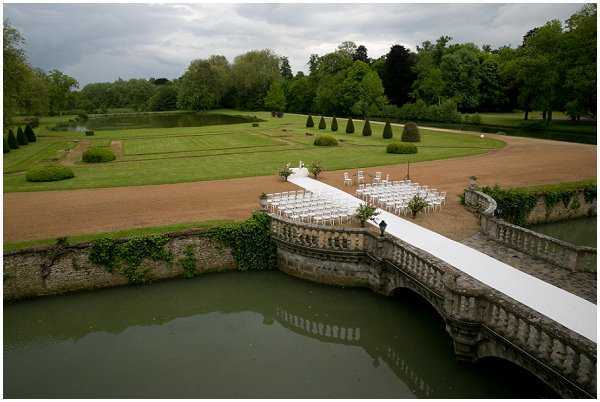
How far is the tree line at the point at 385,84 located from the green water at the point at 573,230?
3254 cm

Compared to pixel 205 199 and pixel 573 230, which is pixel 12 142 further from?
pixel 573 230

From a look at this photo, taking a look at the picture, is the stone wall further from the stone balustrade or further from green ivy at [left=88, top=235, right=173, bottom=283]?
the stone balustrade

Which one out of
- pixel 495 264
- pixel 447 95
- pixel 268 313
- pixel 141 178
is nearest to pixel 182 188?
pixel 141 178

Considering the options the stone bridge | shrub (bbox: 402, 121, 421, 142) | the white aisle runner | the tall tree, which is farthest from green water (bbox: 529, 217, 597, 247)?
the tall tree

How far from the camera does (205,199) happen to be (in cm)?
2156

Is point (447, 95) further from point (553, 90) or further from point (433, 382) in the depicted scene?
A: point (433, 382)

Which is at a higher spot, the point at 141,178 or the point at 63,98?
the point at 63,98

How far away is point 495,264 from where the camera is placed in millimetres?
12750

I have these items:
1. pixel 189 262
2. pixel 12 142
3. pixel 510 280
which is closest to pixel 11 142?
pixel 12 142

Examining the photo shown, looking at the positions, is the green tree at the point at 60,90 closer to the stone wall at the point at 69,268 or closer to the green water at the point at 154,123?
the green water at the point at 154,123

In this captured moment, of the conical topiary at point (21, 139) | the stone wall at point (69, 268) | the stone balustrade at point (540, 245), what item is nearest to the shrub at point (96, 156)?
the conical topiary at point (21, 139)

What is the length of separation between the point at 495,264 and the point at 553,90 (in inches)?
2028

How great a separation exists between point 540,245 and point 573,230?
30.9 ft

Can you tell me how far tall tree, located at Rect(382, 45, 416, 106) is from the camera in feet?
267
